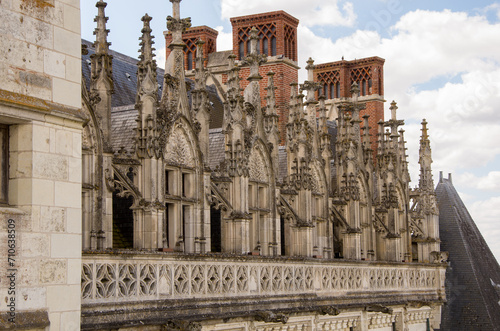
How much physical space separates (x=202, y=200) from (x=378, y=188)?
11199 mm

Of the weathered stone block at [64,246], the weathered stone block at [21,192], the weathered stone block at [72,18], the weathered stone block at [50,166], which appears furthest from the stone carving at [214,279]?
the weathered stone block at [72,18]

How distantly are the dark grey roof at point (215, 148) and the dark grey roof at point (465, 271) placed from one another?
497 inches

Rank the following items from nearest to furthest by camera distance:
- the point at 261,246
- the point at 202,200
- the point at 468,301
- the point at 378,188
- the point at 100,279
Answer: the point at 100,279 → the point at 202,200 → the point at 261,246 → the point at 378,188 → the point at 468,301

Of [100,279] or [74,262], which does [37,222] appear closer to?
[74,262]

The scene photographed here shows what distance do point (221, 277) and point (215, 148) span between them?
4.97m

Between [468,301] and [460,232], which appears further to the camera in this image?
[460,232]

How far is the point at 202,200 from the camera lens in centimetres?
1966

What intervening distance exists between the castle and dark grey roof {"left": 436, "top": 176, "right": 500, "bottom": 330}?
173 cm

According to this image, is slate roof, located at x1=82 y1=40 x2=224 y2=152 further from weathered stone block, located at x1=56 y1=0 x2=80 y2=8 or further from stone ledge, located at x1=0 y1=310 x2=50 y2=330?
stone ledge, located at x1=0 y1=310 x2=50 y2=330

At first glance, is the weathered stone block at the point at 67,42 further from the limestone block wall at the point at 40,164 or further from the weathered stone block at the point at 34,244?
the weathered stone block at the point at 34,244

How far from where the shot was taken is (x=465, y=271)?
112 feet

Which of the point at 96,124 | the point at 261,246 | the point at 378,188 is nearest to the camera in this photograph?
the point at 96,124

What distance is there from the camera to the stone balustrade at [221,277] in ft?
50.5

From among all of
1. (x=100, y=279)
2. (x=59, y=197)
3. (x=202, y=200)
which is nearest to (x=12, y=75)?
(x=59, y=197)
